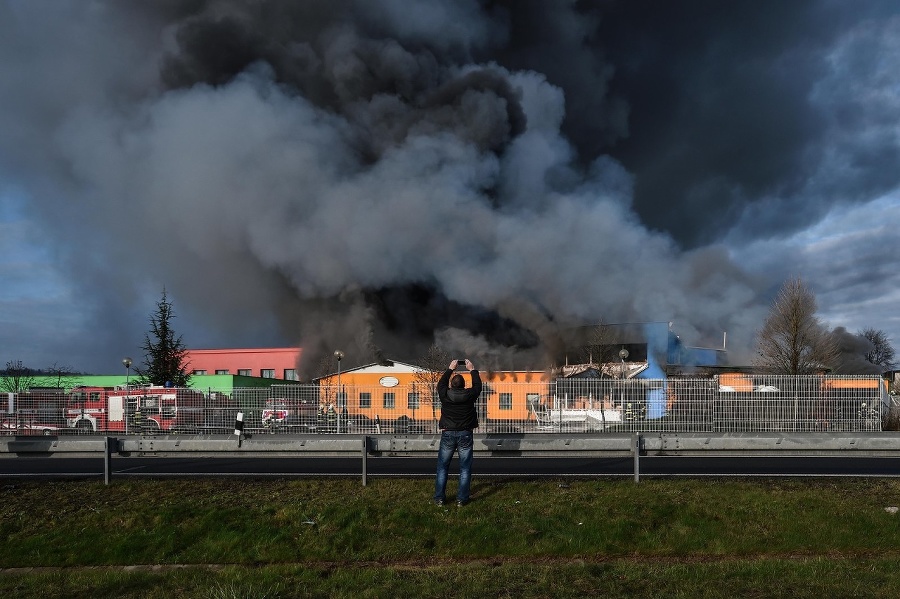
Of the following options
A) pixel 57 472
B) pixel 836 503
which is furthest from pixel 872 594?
pixel 57 472

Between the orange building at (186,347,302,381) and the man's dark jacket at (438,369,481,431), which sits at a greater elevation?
the man's dark jacket at (438,369,481,431)

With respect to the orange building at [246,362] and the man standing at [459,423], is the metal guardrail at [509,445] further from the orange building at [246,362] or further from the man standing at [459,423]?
the orange building at [246,362]

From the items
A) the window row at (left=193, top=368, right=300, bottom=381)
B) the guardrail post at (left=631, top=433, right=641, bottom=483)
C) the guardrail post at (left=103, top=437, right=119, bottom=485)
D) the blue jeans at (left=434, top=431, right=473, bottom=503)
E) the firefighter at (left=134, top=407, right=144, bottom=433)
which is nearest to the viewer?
the blue jeans at (left=434, top=431, right=473, bottom=503)

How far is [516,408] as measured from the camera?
20781 mm

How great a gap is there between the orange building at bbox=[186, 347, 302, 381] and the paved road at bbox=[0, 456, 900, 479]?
48.2 metres

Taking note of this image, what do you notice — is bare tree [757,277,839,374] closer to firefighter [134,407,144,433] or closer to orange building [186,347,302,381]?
firefighter [134,407,144,433]

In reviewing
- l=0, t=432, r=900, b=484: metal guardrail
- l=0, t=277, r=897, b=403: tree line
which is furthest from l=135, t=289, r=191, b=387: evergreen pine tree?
l=0, t=432, r=900, b=484: metal guardrail

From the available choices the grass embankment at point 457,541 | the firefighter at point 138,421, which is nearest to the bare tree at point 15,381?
the firefighter at point 138,421

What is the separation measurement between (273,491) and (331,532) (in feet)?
6.06

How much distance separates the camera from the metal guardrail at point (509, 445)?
30.3 ft

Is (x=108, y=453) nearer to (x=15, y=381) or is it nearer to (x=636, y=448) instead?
(x=636, y=448)

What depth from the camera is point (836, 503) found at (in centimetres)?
775

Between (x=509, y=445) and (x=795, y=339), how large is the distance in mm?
23911

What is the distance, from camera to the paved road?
11828mm
